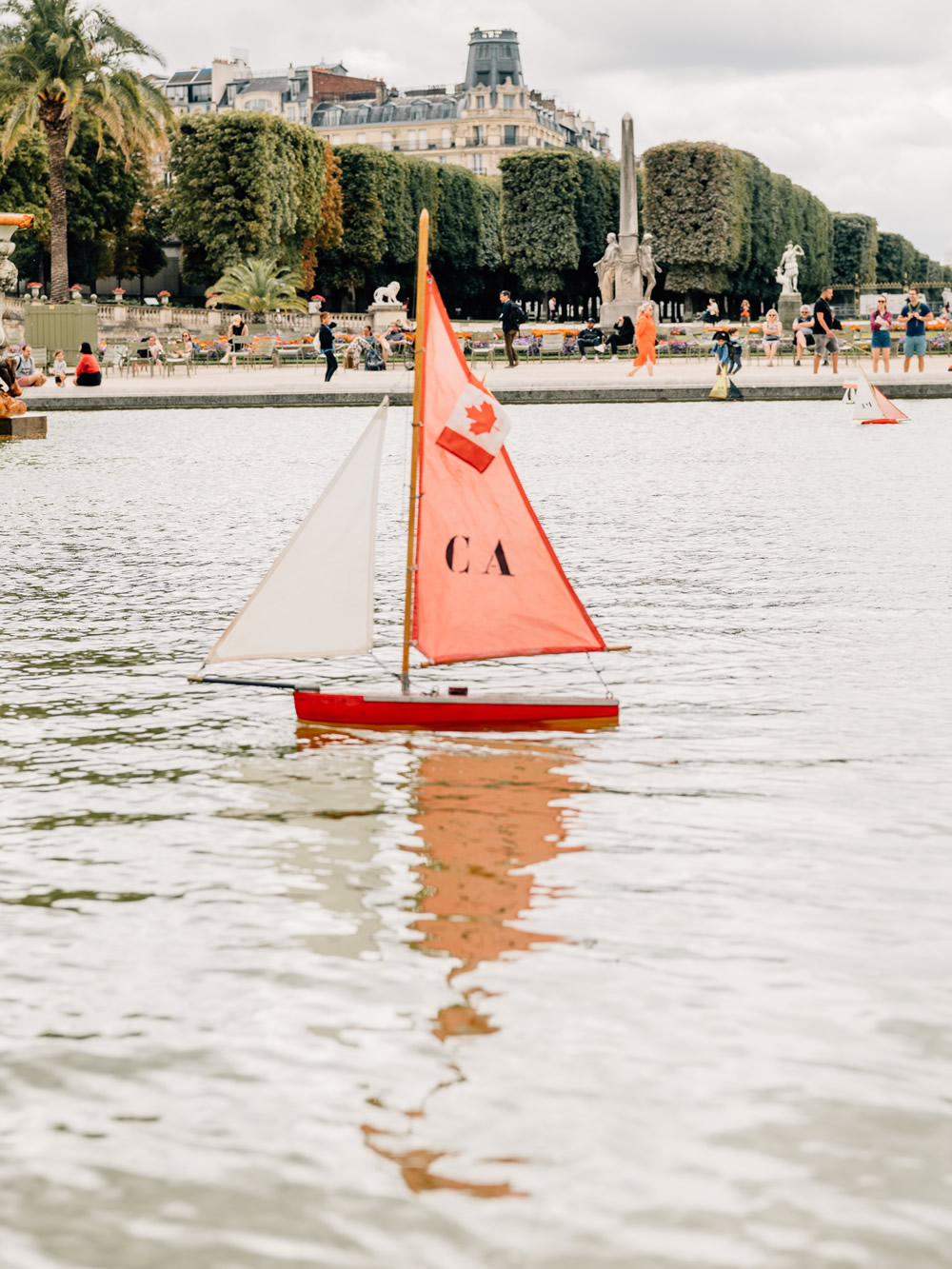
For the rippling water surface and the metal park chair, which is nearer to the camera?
the rippling water surface

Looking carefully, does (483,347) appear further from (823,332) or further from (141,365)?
(823,332)

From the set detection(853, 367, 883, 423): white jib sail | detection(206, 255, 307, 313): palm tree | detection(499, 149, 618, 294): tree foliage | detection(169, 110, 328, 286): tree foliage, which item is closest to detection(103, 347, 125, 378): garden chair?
detection(206, 255, 307, 313): palm tree

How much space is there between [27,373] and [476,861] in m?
28.9

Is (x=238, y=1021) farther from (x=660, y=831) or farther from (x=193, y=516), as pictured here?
(x=193, y=516)

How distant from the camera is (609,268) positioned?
4569 cm

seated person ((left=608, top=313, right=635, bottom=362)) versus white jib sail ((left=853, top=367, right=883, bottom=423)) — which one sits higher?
seated person ((left=608, top=313, right=635, bottom=362))

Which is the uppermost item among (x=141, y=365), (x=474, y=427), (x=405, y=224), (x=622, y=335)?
(x=405, y=224)

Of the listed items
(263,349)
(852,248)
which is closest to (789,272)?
(263,349)

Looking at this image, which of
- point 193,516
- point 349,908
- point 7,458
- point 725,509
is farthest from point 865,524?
point 7,458

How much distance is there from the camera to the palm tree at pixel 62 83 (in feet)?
142

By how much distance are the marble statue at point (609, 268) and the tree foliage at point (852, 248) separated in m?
66.4

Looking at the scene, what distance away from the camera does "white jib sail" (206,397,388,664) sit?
6344mm

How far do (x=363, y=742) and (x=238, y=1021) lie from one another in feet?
8.50

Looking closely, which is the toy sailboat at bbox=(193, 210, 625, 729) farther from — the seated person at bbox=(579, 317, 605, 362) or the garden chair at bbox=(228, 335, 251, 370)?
the garden chair at bbox=(228, 335, 251, 370)
